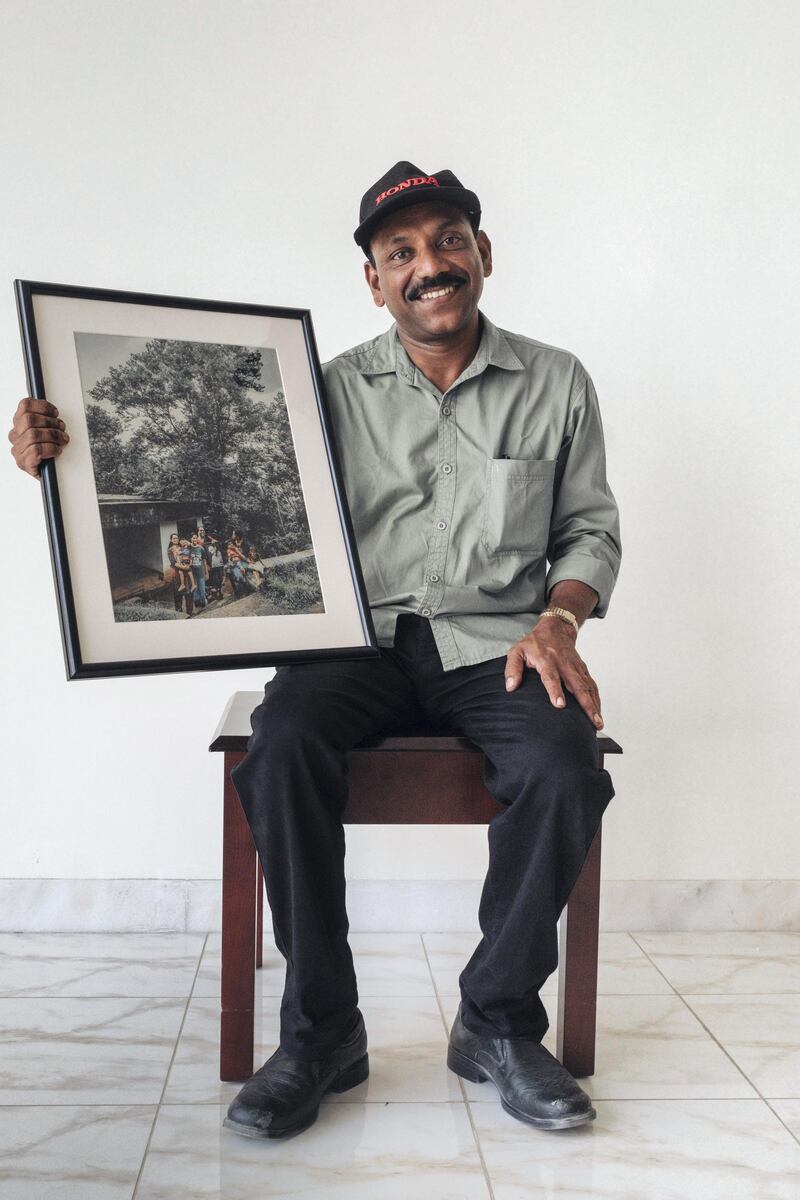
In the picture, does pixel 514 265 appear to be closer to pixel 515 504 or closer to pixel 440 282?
pixel 440 282

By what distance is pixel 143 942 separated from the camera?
2406 millimetres

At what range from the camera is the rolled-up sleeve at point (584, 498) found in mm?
1912

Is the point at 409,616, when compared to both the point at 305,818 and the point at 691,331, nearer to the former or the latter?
the point at 305,818

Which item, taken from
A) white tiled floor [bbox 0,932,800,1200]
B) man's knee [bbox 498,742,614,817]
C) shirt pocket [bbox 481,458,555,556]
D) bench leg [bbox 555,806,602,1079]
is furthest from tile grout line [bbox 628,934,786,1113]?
shirt pocket [bbox 481,458,555,556]

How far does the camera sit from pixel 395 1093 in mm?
1703

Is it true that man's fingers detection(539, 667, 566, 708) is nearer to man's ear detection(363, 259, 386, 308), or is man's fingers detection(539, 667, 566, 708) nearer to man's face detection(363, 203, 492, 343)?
man's face detection(363, 203, 492, 343)

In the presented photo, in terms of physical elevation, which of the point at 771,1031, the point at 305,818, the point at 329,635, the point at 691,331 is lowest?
the point at 771,1031

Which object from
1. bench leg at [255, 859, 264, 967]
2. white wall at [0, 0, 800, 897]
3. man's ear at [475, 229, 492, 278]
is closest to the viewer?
man's ear at [475, 229, 492, 278]

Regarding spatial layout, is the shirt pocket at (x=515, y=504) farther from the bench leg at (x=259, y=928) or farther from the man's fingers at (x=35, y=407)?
the bench leg at (x=259, y=928)

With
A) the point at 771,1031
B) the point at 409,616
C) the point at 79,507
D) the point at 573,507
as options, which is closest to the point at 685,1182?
the point at 771,1031

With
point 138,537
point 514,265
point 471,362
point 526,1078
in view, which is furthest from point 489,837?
point 514,265

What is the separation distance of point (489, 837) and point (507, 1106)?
0.40 m

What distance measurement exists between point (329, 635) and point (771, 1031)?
1094 millimetres

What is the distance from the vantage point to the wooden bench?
67.3 inches
